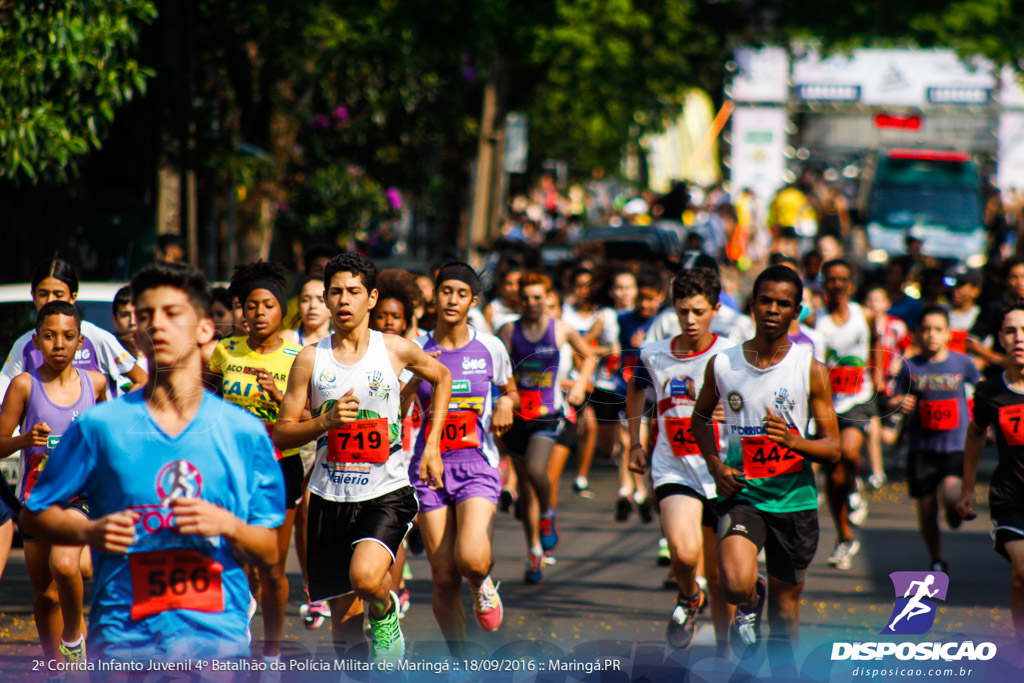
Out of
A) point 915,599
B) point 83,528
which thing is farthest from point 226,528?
point 915,599

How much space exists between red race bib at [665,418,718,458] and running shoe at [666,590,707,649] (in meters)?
0.69

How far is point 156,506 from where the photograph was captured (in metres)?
3.76

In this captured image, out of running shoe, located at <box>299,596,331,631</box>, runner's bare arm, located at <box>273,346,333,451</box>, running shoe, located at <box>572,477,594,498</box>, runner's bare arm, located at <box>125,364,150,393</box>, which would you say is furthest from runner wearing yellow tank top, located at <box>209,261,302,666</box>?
running shoe, located at <box>572,477,594,498</box>

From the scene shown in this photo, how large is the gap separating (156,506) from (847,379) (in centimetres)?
686

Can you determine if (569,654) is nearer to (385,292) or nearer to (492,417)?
(492,417)

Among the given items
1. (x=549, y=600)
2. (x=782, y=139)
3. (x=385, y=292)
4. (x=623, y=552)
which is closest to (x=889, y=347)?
(x=623, y=552)

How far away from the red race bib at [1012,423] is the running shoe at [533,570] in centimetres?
317

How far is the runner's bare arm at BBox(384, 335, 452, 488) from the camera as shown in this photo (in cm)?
612

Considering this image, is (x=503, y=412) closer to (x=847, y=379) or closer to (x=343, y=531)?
(x=343, y=531)

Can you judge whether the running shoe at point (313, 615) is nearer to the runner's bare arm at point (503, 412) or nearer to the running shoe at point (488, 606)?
the running shoe at point (488, 606)

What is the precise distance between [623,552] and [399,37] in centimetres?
850

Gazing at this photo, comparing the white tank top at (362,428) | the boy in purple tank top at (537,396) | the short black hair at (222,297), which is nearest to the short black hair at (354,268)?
the white tank top at (362,428)

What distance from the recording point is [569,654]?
21.6 feet

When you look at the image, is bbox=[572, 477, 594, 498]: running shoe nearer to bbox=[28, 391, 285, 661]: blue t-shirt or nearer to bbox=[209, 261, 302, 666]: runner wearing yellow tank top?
bbox=[209, 261, 302, 666]: runner wearing yellow tank top
